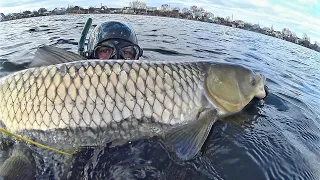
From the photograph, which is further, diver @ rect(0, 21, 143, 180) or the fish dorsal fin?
the fish dorsal fin

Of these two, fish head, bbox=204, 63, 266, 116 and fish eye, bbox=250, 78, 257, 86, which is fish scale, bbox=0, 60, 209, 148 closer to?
fish head, bbox=204, 63, 266, 116

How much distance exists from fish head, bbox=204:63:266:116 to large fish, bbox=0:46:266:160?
0.24 feet

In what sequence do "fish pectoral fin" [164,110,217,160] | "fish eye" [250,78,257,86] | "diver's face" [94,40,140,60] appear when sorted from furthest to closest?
"diver's face" [94,40,140,60] → "fish eye" [250,78,257,86] → "fish pectoral fin" [164,110,217,160]

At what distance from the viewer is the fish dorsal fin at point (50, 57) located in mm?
3234

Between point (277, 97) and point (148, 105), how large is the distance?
12.3 ft

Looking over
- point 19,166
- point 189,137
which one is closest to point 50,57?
point 19,166

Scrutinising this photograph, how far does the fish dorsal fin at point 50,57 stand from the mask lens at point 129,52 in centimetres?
176

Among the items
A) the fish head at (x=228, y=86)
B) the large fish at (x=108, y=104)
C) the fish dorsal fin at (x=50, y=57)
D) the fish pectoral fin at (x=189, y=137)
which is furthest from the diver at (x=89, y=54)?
the fish head at (x=228, y=86)

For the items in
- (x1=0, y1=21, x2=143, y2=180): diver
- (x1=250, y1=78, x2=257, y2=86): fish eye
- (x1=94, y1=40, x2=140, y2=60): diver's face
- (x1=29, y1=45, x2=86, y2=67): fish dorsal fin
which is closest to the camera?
(x1=0, y1=21, x2=143, y2=180): diver

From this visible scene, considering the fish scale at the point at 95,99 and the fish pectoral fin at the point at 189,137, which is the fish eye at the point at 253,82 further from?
the fish scale at the point at 95,99

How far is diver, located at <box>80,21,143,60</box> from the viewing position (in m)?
4.99

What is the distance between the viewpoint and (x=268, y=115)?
14.8 ft

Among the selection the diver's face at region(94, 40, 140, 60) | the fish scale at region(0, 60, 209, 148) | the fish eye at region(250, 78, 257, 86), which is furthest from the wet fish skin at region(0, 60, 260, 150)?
the diver's face at region(94, 40, 140, 60)

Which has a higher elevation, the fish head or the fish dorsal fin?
the fish dorsal fin
